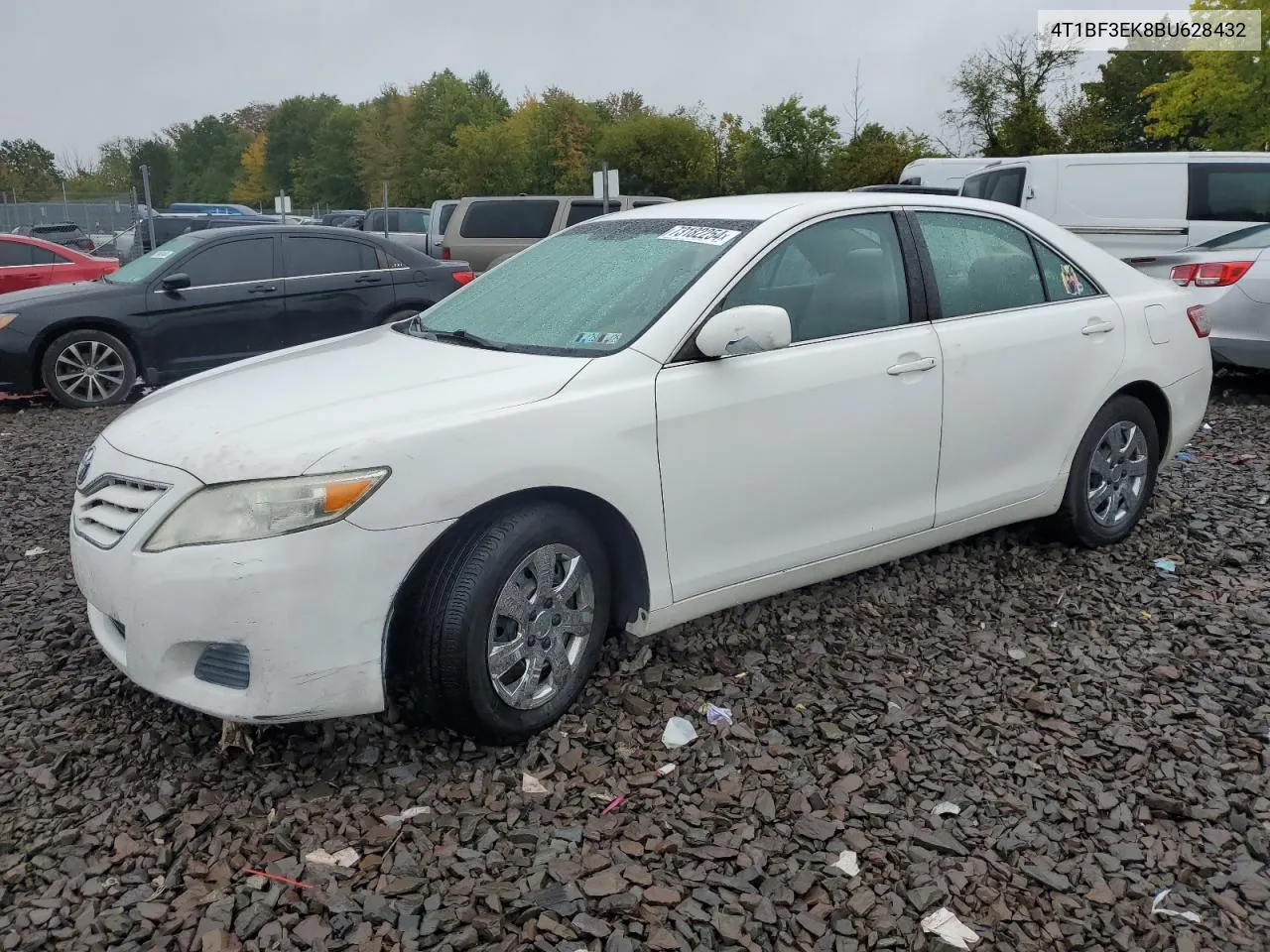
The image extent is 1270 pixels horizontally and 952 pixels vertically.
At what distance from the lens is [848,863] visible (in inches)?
111

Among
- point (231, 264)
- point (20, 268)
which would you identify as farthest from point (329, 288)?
point (20, 268)

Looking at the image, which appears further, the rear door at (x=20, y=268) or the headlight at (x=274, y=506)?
the rear door at (x=20, y=268)

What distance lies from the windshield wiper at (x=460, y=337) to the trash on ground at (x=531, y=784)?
1.39 metres

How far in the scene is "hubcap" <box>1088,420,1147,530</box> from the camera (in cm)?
482

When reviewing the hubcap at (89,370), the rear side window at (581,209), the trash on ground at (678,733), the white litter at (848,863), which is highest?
the rear side window at (581,209)

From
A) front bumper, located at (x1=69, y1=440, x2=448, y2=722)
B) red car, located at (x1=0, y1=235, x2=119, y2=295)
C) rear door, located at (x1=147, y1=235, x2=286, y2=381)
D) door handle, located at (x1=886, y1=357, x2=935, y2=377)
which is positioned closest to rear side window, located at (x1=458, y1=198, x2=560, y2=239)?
red car, located at (x1=0, y1=235, x2=119, y2=295)

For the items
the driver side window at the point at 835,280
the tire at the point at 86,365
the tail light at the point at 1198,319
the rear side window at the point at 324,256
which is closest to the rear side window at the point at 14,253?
A: the tire at the point at 86,365

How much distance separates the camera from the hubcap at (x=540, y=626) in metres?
3.16

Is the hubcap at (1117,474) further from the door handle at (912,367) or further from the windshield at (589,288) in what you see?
the windshield at (589,288)

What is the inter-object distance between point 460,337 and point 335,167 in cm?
7918

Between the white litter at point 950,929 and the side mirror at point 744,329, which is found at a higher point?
the side mirror at point 744,329

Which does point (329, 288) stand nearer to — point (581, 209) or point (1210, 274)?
point (1210, 274)

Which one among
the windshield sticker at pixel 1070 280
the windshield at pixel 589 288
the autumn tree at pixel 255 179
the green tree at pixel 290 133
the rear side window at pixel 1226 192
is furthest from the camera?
the autumn tree at pixel 255 179

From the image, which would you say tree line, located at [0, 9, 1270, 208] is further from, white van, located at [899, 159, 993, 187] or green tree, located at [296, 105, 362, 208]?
white van, located at [899, 159, 993, 187]
